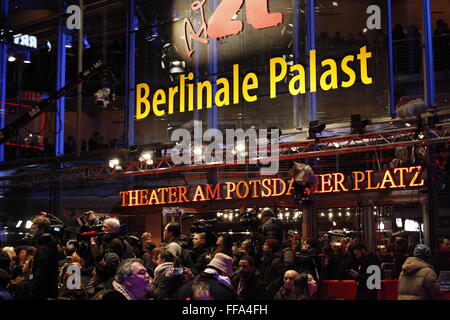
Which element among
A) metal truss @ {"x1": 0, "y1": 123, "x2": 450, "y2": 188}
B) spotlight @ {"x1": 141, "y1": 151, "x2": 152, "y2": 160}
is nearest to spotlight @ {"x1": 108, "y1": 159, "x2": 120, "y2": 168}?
metal truss @ {"x1": 0, "y1": 123, "x2": 450, "y2": 188}

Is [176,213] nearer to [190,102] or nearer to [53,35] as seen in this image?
[190,102]

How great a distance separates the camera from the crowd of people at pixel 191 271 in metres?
5.26

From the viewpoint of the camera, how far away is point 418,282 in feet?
22.1

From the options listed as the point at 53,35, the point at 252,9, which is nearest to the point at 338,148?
the point at 252,9

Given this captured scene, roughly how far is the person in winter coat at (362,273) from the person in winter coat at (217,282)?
136 inches

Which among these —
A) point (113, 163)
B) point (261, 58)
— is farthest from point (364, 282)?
point (113, 163)

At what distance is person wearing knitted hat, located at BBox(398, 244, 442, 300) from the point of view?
21.9 ft

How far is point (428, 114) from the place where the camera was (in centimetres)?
1089

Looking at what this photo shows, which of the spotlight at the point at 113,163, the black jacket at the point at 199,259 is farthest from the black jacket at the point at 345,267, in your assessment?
the spotlight at the point at 113,163

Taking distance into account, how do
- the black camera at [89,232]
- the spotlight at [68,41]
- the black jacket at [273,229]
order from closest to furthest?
the black camera at [89,232] → the black jacket at [273,229] → the spotlight at [68,41]

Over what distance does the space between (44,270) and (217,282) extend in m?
2.28

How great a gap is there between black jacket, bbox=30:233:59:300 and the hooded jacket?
3628 mm

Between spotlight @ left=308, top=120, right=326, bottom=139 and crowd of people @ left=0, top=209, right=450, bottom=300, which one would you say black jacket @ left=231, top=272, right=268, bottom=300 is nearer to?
crowd of people @ left=0, top=209, right=450, bottom=300

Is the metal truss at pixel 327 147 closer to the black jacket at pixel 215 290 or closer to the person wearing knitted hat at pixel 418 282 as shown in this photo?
the person wearing knitted hat at pixel 418 282
